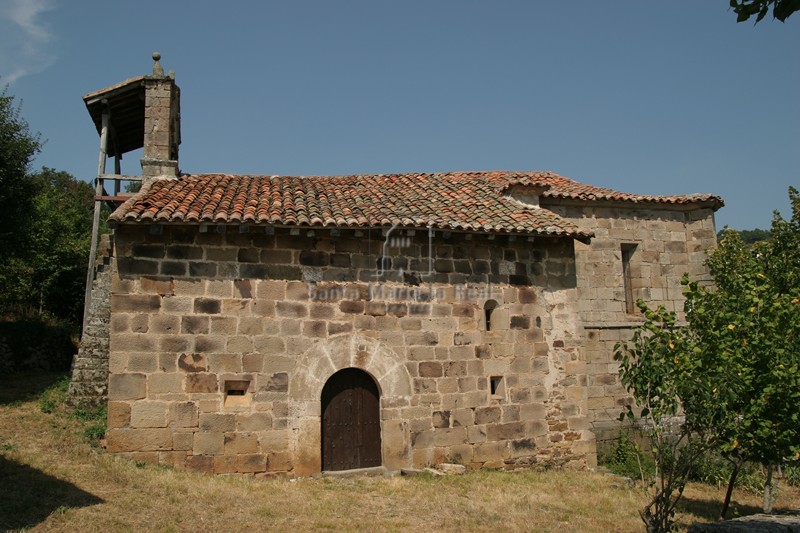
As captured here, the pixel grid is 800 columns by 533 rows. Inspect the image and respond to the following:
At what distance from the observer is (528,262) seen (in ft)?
36.7

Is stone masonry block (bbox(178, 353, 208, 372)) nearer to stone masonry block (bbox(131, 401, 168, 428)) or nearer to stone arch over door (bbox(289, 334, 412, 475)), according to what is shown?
stone masonry block (bbox(131, 401, 168, 428))

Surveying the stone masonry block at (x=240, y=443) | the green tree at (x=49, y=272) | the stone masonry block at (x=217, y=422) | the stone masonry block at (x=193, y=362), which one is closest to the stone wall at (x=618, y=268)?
the stone masonry block at (x=240, y=443)

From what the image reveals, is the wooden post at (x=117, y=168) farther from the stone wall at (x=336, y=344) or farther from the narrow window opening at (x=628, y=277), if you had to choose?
the narrow window opening at (x=628, y=277)

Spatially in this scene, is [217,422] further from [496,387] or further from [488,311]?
[488,311]

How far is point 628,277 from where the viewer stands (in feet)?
45.4

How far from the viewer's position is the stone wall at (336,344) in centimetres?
904

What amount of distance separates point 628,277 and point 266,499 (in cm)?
967

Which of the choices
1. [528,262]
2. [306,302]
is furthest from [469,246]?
[306,302]

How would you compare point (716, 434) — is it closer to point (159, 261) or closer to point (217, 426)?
point (217, 426)

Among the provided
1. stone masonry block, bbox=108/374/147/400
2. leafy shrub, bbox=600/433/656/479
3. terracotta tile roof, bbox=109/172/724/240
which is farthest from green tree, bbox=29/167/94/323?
leafy shrub, bbox=600/433/656/479

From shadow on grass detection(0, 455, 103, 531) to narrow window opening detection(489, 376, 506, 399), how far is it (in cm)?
634

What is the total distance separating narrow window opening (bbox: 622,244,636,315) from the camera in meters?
13.7

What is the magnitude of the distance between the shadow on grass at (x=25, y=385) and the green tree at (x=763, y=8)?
13.5 metres

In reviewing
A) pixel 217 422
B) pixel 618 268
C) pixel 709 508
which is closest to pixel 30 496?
pixel 217 422
